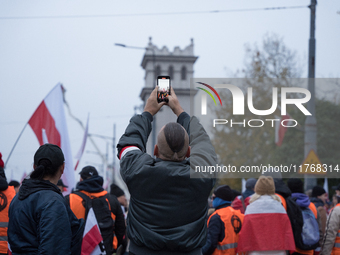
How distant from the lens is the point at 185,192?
3.05 meters

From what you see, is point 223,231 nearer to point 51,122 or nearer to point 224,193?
point 224,193

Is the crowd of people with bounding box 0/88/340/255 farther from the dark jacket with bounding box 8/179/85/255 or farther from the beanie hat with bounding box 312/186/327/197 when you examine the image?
the beanie hat with bounding box 312/186/327/197

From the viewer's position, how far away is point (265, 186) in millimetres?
5484

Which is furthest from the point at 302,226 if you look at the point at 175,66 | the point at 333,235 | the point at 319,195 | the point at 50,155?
the point at 175,66

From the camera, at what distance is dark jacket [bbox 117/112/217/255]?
3.01 meters

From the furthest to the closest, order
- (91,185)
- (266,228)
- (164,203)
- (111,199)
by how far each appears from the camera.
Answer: (111,199)
(91,185)
(266,228)
(164,203)

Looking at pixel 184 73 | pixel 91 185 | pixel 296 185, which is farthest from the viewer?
pixel 184 73

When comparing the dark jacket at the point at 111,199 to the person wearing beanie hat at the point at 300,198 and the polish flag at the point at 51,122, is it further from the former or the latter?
the person wearing beanie hat at the point at 300,198

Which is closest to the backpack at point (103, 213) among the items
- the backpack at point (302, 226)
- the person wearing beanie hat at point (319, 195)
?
the backpack at point (302, 226)

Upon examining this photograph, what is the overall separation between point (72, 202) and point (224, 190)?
6.58ft

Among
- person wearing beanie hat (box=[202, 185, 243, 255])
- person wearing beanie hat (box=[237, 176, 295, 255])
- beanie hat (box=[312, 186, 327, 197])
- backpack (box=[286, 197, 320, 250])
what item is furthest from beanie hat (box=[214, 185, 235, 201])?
beanie hat (box=[312, 186, 327, 197])

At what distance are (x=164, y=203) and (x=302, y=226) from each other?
3485mm

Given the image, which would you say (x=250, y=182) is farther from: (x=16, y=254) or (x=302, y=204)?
(x=16, y=254)

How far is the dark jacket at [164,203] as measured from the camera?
301cm
